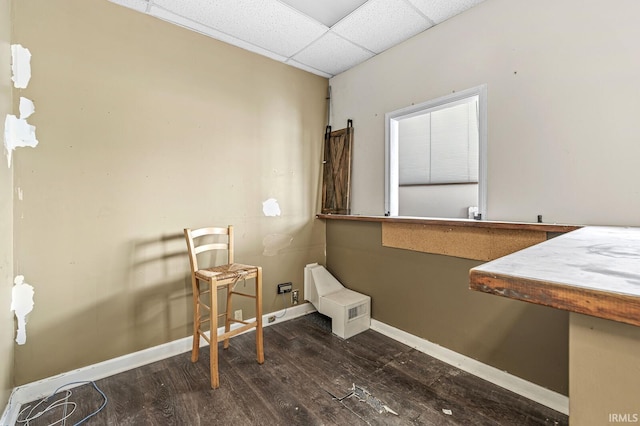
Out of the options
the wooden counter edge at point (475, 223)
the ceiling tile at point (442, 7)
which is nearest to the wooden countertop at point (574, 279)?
the wooden counter edge at point (475, 223)

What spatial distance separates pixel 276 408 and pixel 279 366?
45 cm

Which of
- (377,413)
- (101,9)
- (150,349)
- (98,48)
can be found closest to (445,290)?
(377,413)

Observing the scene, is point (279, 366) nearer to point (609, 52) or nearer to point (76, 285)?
point (76, 285)

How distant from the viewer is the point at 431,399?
178 centimetres

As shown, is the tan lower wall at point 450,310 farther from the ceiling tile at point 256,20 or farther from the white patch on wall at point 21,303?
the white patch on wall at point 21,303

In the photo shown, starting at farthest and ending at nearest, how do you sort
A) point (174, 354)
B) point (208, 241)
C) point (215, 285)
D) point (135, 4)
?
point (208, 241) < point (174, 354) < point (135, 4) < point (215, 285)

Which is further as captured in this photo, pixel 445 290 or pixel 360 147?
pixel 360 147

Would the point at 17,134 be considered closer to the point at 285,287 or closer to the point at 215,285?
the point at 215,285

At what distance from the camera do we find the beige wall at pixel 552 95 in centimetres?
154

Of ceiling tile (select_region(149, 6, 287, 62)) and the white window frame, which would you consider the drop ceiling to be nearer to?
ceiling tile (select_region(149, 6, 287, 62))

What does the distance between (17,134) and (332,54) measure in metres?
2.47

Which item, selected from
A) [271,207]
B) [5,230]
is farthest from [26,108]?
[271,207]

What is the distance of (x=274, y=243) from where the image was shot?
9.69 ft

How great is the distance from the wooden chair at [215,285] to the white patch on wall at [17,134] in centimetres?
106
